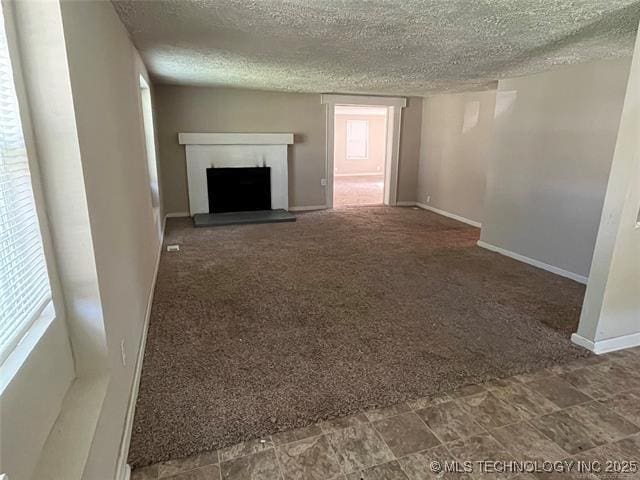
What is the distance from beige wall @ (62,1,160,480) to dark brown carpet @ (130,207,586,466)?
0.29m

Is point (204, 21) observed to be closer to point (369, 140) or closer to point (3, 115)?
point (3, 115)

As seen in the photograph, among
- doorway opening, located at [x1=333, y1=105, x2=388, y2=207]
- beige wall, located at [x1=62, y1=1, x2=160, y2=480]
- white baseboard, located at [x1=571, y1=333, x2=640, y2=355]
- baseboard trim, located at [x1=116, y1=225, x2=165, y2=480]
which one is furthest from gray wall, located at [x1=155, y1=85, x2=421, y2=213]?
white baseboard, located at [x1=571, y1=333, x2=640, y2=355]

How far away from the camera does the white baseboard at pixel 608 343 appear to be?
2.55m

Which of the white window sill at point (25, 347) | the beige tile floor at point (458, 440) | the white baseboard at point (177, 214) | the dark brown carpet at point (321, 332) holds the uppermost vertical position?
the white window sill at point (25, 347)

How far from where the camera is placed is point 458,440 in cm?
180

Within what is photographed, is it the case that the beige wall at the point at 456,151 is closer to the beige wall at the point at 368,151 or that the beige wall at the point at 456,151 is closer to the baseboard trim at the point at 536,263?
the baseboard trim at the point at 536,263

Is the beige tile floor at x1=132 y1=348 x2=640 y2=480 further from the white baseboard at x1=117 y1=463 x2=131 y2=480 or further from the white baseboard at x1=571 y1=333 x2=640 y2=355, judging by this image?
the white baseboard at x1=571 y1=333 x2=640 y2=355

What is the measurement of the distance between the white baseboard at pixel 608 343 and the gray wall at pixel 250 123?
200 inches

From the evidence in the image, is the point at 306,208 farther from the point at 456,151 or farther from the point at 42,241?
the point at 42,241

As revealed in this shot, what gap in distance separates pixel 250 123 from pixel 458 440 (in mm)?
5760

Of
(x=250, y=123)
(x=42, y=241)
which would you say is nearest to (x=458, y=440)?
(x=42, y=241)

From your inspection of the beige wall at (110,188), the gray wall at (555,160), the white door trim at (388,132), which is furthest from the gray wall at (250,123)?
the beige wall at (110,188)

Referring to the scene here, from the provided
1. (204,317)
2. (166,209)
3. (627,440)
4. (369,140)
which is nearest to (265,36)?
(204,317)

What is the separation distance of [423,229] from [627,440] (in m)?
4.13
